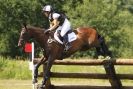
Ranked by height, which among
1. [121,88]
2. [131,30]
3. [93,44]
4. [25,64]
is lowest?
[131,30]

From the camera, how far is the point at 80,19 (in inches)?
2330

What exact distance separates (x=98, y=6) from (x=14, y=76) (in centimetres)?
3474

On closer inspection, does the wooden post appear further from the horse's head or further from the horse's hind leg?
the horse's head

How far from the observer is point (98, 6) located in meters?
59.2

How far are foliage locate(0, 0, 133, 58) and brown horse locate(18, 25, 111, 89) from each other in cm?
3989

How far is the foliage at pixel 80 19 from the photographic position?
57375mm

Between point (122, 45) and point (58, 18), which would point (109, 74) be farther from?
point (122, 45)

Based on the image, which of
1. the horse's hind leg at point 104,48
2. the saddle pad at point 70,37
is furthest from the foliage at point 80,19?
the saddle pad at point 70,37

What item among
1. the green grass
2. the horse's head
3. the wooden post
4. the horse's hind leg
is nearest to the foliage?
the green grass

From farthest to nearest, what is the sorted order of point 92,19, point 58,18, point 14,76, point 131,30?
point 131,30
point 92,19
point 14,76
point 58,18

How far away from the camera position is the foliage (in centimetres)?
5738

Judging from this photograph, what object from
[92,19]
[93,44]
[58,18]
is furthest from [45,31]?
[92,19]

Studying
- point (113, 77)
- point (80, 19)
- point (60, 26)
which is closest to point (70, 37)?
point (60, 26)

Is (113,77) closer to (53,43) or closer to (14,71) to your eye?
(53,43)
